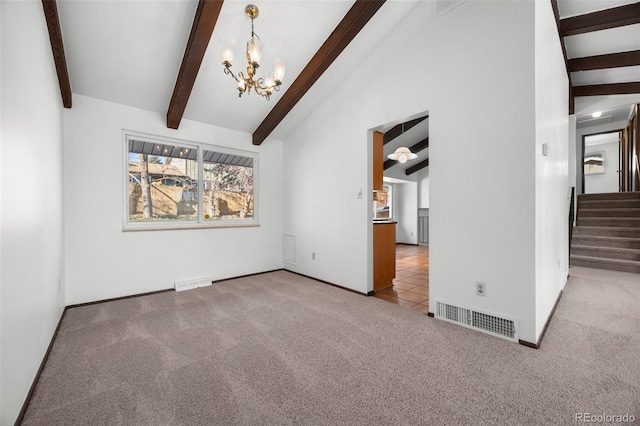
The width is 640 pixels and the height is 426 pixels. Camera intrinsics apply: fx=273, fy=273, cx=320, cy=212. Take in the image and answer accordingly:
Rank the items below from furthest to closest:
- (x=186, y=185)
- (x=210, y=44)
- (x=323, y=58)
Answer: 1. (x=186, y=185)
2. (x=323, y=58)
3. (x=210, y=44)

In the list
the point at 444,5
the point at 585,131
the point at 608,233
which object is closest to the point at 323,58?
the point at 444,5

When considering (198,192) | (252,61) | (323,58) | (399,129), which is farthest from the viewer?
(399,129)

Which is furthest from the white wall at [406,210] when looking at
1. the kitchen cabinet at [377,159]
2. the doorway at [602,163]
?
the kitchen cabinet at [377,159]

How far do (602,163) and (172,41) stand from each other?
38.7ft

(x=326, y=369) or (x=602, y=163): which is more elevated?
(x=602, y=163)

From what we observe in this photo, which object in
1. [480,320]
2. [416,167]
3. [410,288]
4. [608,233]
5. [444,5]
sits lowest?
[410,288]

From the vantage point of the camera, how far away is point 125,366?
6.47 feet

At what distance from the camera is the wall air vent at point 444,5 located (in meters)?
2.65

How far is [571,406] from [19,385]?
304cm

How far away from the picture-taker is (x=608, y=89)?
5.05 m

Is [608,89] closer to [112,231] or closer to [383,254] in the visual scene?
[383,254]

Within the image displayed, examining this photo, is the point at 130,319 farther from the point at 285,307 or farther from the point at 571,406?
the point at 571,406

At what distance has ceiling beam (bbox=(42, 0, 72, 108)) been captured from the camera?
2170mm

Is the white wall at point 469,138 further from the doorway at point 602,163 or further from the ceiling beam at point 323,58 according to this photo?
the doorway at point 602,163
